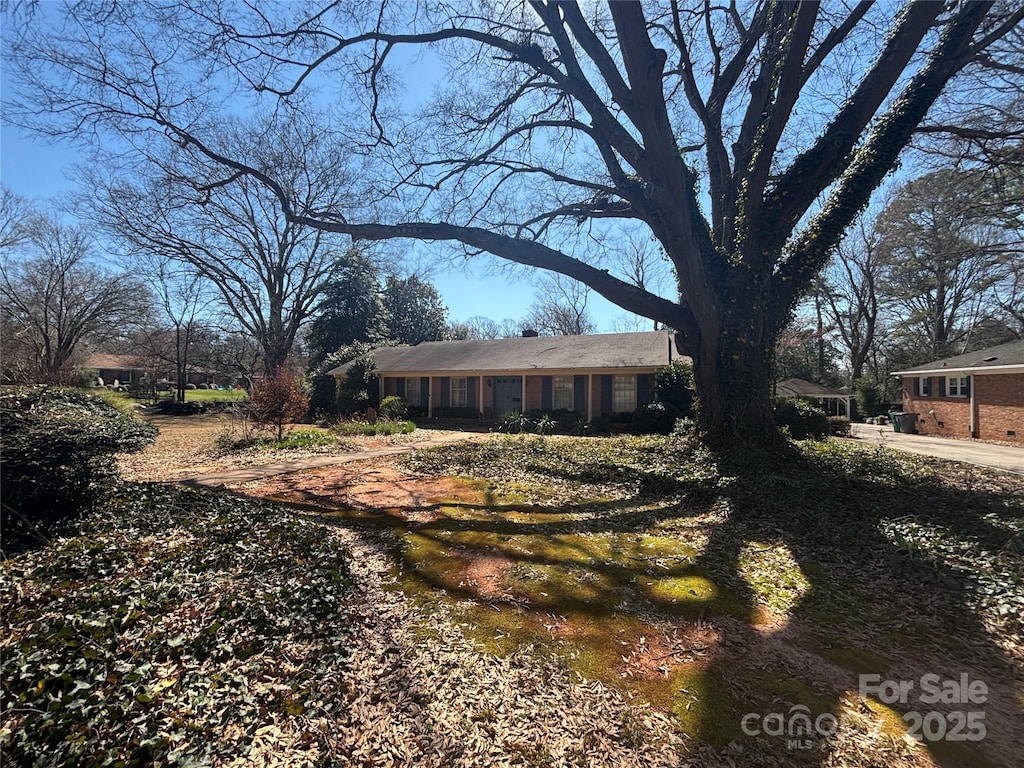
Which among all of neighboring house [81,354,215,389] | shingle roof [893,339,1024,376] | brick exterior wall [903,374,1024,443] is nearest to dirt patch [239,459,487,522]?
shingle roof [893,339,1024,376]

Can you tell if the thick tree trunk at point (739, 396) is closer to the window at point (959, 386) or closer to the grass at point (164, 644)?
the grass at point (164, 644)

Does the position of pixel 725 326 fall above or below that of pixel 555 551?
above

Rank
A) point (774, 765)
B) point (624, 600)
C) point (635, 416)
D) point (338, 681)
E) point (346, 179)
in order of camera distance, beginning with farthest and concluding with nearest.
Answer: point (346, 179) → point (635, 416) → point (624, 600) → point (338, 681) → point (774, 765)

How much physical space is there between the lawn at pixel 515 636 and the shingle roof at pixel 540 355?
1156cm

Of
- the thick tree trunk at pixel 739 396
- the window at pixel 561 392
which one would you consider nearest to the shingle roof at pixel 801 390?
the window at pixel 561 392

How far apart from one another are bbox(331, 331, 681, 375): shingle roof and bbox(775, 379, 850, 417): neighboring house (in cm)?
1291

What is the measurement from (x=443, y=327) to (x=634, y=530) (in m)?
34.8

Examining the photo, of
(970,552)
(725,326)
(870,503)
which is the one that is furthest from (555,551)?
(725,326)

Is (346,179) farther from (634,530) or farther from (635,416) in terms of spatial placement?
(634,530)

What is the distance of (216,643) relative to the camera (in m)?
2.62

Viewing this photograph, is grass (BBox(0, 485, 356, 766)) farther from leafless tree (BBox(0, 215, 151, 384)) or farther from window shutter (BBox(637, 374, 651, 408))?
leafless tree (BBox(0, 215, 151, 384))

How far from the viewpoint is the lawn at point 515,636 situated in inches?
81.0

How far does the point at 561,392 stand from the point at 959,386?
1576 cm

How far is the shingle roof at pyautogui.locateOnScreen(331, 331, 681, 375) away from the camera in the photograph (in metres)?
16.9
